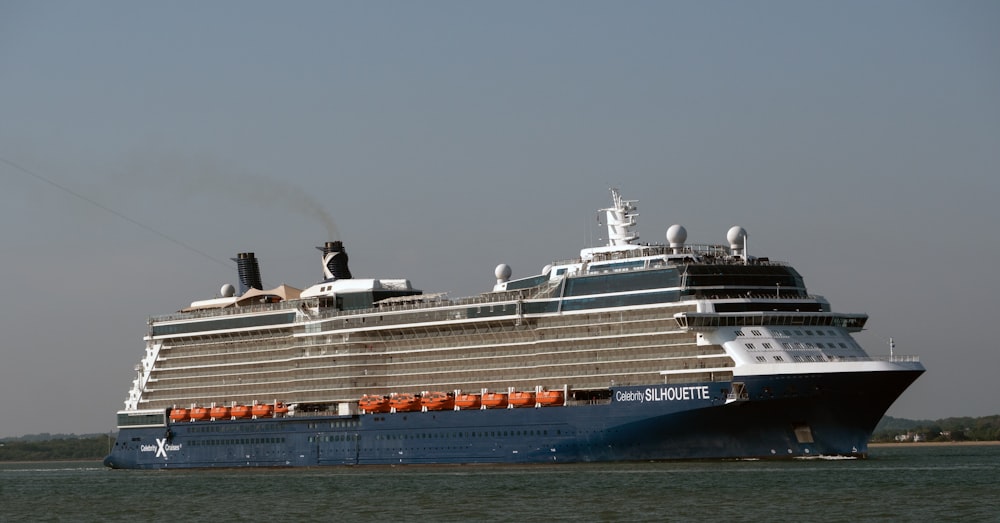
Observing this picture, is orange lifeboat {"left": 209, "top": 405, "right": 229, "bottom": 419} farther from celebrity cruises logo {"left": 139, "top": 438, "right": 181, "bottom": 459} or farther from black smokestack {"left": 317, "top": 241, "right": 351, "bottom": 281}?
black smokestack {"left": 317, "top": 241, "right": 351, "bottom": 281}

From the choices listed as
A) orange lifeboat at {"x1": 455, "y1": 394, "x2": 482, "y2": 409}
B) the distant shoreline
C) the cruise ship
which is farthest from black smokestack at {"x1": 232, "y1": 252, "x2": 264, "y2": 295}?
the distant shoreline

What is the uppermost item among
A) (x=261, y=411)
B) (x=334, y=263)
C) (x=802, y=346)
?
(x=334, y=263)

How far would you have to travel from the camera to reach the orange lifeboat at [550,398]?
3174 inches

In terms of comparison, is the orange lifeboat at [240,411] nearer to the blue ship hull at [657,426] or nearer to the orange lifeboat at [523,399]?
the blue ship hull at [657,426]

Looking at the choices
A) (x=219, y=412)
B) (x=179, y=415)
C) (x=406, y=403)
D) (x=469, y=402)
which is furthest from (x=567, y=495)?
(x=179, y=415)

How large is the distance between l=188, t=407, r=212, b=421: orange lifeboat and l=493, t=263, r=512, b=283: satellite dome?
2274cm

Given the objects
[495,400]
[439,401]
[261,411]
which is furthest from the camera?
[261,411]

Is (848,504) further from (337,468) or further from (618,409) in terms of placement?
(337,468)

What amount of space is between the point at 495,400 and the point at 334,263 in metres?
22.0

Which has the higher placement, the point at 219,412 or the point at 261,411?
the point at 219,412

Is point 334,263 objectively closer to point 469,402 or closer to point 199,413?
point 199,413

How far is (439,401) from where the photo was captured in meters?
86.6

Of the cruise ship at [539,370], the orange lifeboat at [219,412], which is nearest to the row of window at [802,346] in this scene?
the cruise ship at [539,370]

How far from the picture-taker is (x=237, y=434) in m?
98.2
